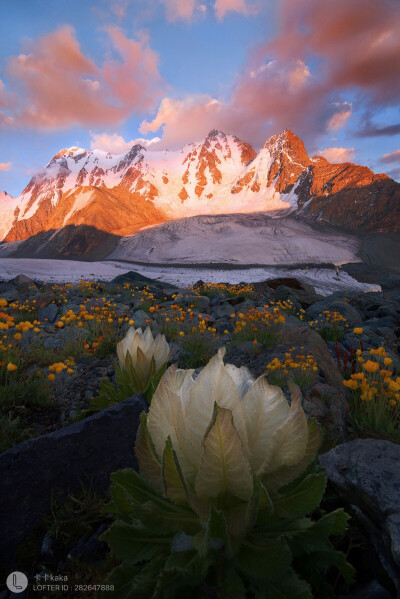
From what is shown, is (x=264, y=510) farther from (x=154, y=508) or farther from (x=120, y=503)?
(x=120, y=503)

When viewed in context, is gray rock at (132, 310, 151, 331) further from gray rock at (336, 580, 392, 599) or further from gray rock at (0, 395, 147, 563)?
gray rock at (336, 580, 392, 599)

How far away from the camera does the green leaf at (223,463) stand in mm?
708

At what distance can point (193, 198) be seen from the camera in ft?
270

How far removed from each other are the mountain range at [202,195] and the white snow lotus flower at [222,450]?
183 ft

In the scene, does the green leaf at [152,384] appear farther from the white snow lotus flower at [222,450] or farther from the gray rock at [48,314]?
the gray rock at [48,314]

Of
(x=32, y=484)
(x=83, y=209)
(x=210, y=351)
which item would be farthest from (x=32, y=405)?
(x=83, y=209)

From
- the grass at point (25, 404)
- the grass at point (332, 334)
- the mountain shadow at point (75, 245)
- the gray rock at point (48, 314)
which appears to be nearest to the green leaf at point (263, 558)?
the grass at point (25, 404)

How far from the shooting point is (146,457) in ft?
2.91

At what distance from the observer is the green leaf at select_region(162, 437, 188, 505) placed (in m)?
Result: 0.73

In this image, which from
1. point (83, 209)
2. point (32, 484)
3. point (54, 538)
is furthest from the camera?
point (83, 209)

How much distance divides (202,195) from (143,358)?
282ft

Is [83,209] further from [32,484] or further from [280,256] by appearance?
[32,484]

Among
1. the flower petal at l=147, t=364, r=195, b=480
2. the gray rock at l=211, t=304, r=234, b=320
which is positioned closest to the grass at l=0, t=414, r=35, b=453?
the flower petal at l=147, t=364, r=195, b=480

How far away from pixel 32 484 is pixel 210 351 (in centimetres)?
289
